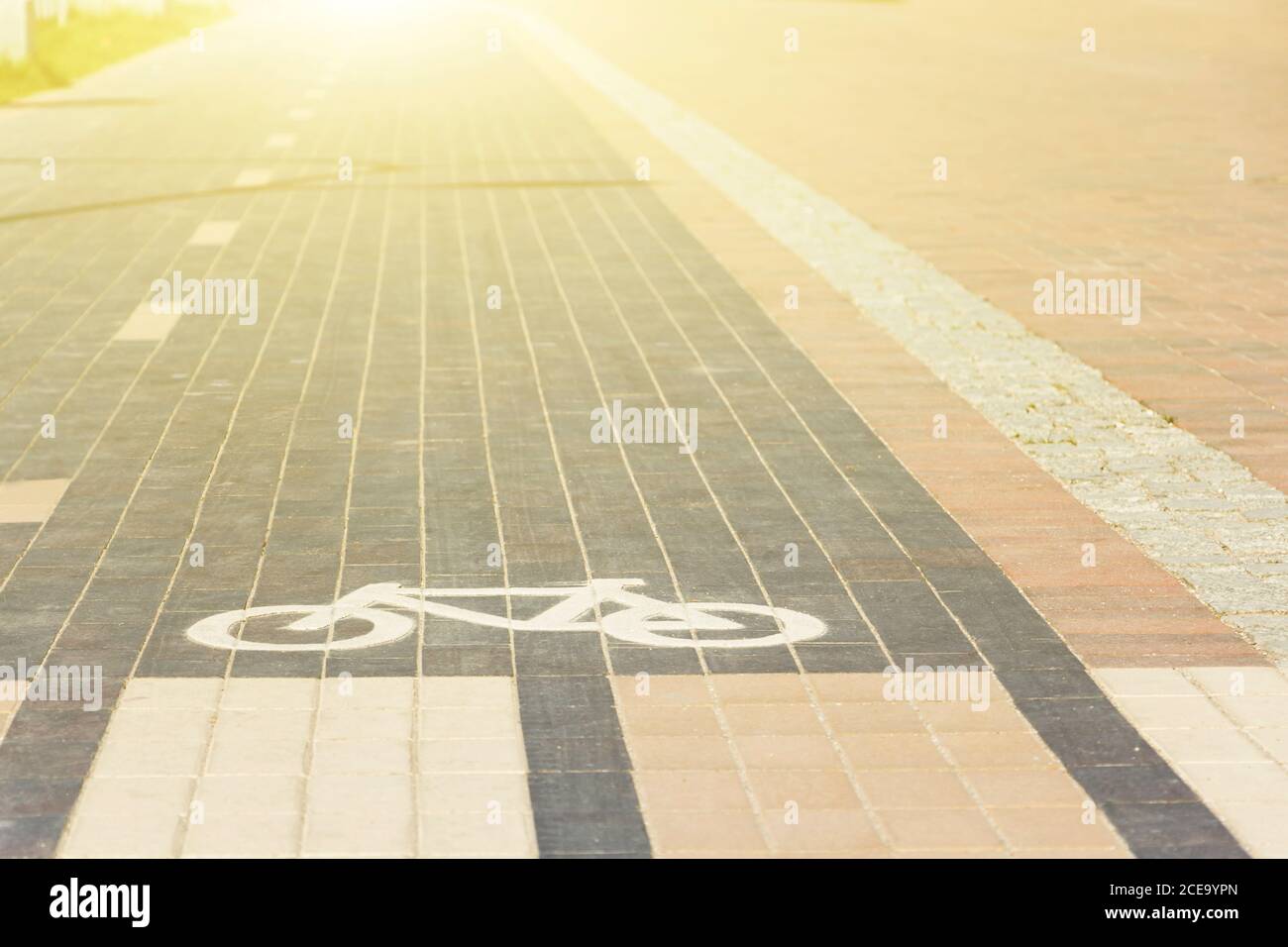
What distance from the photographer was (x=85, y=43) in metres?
34.9

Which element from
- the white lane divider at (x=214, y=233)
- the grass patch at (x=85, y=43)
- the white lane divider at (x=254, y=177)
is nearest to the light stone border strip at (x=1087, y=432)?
the white lane divider at (x=214, y=233)

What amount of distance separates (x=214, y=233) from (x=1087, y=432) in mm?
7466

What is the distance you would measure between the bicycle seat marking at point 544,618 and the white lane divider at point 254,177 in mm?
10780

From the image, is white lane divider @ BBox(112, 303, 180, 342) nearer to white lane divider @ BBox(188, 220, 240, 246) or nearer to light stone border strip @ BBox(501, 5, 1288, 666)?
white lane divider @ BBox(188, 220, 240, 246)

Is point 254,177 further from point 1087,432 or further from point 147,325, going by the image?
point 1087,432

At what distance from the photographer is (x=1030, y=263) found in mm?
11984

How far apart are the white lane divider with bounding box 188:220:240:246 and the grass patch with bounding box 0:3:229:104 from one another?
39.3 feet

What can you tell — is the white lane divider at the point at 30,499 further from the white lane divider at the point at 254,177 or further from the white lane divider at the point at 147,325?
the white lane divider at the point at 254,177

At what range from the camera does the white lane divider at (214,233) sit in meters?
12.7

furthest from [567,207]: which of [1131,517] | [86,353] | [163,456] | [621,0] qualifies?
[621,0]

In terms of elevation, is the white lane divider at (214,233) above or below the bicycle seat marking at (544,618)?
above

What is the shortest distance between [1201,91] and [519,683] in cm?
2290

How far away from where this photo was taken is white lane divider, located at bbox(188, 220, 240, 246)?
1266 cm

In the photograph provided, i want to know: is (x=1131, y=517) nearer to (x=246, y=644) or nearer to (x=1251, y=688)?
(x=1251, y=688)
